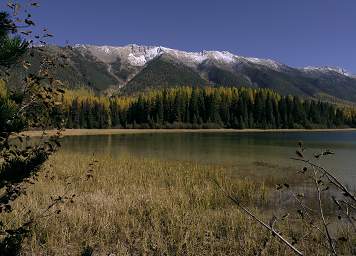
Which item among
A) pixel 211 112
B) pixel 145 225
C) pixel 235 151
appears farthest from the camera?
pixel 211 112

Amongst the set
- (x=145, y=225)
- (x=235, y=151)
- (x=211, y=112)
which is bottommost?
(x=235, y=151)

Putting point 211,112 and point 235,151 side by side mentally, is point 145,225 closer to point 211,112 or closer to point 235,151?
point 235,151

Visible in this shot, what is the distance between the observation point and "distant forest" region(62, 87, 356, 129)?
163 m

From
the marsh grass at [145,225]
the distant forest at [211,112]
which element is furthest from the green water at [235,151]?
the distant forest at [211,112]

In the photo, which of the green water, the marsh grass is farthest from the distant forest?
the marsh grass

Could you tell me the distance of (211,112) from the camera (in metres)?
163

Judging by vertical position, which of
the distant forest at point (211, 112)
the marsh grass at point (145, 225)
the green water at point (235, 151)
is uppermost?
the distant forest at point (211, 112)

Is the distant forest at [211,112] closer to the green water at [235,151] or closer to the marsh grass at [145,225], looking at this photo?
the green water at [235,151]

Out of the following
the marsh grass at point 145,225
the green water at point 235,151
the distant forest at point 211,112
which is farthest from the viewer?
the distant forest at point 211,112

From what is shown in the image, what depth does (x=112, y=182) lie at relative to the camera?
19.7m

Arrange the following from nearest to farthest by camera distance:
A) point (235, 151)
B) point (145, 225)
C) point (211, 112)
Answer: point (145, 225) → point (235, 151) → point (211, 112)

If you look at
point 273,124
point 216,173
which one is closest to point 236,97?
point 273,124

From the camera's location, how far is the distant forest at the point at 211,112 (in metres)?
163

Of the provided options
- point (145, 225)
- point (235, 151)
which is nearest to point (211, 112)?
point (235, 151)
